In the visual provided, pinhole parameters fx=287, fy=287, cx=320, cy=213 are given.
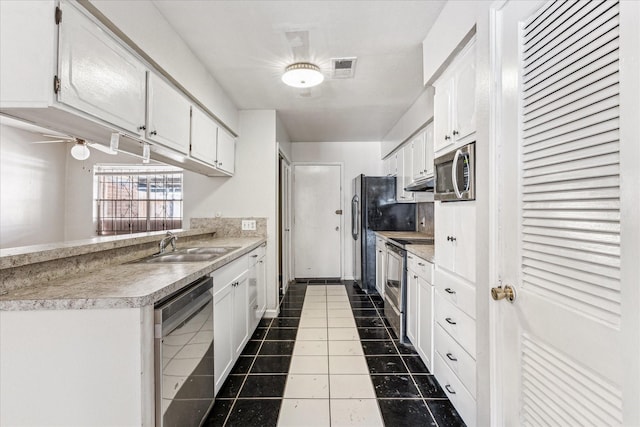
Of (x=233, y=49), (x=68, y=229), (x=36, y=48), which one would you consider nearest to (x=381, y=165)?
(x=233, y=49)

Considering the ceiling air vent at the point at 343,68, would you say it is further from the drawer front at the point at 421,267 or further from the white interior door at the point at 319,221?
the white interior door at the point at 319,221

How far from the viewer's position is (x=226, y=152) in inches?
121

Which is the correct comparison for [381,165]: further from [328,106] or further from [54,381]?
[54,381]

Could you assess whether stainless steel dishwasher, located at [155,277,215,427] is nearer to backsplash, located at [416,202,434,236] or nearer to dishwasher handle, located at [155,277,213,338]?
dishwasher handle, located at [155,277,213,338]

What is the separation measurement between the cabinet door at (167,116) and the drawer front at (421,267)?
2028mm

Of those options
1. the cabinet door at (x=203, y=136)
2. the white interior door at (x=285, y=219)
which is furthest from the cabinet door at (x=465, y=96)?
the white interior door at (x=285, y=219)

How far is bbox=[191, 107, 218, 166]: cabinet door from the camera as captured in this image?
237cm

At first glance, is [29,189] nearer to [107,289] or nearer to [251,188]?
[251,188]

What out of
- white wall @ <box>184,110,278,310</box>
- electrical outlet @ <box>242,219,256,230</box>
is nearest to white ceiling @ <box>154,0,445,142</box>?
white wall @ <box>184,110,278,310</box>

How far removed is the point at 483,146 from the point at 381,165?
12.6 ft

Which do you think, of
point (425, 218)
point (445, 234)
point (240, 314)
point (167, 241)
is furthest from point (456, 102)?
point (425, 218)

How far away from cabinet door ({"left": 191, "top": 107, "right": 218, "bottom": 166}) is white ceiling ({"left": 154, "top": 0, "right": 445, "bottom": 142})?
0.42 meters

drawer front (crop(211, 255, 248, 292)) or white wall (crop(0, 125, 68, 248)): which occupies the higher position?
white wall (crop(0, 125, 68, 248))

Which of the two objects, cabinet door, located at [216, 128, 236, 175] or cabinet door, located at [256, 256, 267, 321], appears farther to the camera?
cabinet door, located at [256, 256, 267, 321]
